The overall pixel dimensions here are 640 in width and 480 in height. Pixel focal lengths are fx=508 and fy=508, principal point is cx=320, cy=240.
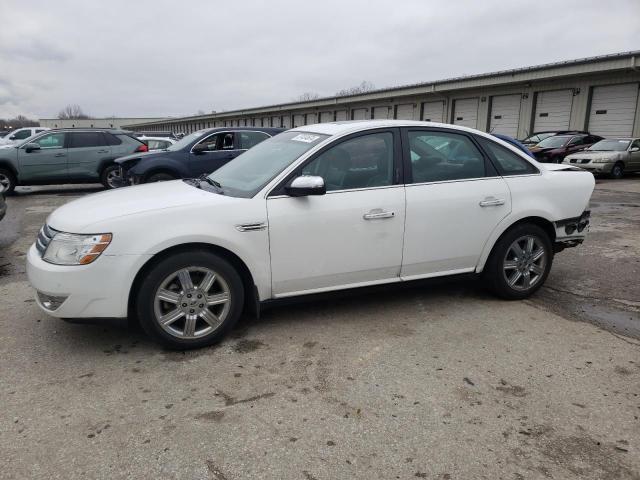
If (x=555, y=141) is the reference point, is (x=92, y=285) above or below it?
below

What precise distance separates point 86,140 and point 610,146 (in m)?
16.8

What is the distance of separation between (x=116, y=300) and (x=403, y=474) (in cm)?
218

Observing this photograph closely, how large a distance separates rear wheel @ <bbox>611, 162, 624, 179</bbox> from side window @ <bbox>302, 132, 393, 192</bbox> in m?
16.2

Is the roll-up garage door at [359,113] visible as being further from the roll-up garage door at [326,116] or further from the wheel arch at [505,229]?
the wheel arch at [505,229]

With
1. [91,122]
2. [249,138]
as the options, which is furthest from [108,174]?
[91,122]

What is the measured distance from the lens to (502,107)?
27141 millimetres

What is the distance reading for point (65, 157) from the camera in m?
12.7

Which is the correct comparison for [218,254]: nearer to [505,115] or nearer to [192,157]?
[192,157]

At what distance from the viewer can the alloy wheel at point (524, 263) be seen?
466 centimetres

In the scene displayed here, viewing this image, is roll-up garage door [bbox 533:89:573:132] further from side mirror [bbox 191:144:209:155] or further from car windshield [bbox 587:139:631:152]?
side mirror [bbox 191:144:209:155]

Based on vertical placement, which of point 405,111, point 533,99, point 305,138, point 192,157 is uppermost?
point 533,99

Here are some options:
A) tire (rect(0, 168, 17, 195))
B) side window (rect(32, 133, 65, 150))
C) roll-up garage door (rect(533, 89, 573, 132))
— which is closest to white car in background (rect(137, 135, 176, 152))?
side window (rect(32, 133, 65, 150))

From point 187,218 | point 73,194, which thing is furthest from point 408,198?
point 73,194

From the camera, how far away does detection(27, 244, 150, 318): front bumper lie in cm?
338
